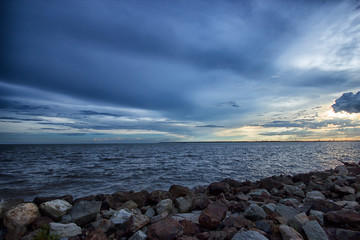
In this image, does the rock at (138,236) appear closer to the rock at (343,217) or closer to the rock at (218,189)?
the rock at (343,217)

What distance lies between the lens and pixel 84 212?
6.12 metres

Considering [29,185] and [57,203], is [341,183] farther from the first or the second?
[29,185]

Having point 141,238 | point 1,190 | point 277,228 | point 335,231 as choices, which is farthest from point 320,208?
point 1,190

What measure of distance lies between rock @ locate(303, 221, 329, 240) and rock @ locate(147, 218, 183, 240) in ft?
10.1

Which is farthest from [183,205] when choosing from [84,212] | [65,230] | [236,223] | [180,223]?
[65,230]

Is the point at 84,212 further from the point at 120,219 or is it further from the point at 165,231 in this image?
the point at 165,231

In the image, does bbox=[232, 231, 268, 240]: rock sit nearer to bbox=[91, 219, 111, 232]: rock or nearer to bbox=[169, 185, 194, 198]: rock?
bbox=[91, 219, 111, 232]: rock

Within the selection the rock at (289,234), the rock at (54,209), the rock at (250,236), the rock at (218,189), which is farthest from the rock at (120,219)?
the rock at (218,189)

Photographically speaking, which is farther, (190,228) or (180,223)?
(180,223)

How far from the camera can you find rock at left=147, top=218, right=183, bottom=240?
4605mm

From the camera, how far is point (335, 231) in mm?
4898

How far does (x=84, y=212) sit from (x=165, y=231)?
3008 millimetres

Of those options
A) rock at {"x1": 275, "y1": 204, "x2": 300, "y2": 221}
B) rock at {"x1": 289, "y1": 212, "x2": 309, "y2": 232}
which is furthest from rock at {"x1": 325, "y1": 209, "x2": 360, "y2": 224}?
rock at {"x1": 289, "y1": 212, "x2": 309, "y2": 232}

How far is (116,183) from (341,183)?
14904 mm
